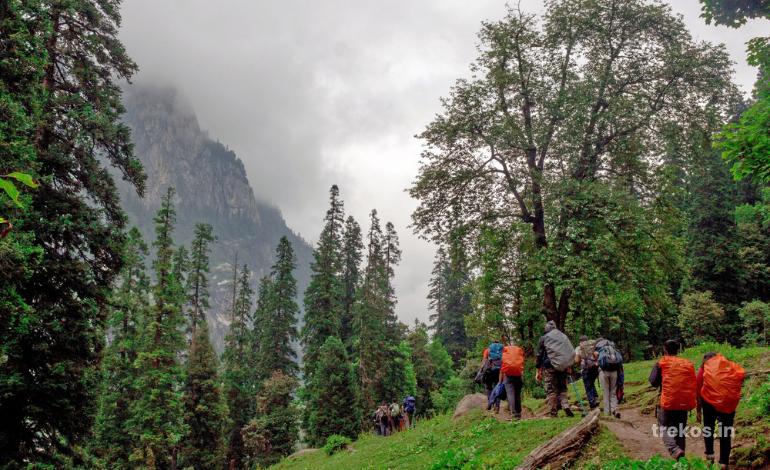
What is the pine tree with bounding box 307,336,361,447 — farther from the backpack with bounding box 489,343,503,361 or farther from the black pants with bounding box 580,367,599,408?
the black pants with bounding box 580,367,599,408

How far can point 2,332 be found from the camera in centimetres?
1064

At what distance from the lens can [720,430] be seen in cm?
693

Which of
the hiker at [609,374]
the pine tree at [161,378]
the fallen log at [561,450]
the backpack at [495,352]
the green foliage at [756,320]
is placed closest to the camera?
the fallen log at [561,450]

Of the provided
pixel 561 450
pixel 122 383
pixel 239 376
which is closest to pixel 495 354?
pixel 561 450

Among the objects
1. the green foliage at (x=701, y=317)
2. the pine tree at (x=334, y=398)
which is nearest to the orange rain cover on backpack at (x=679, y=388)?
the green foliage at (x=701, y=317)

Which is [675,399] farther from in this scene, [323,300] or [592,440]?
[323,300]

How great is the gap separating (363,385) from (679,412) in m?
36.5

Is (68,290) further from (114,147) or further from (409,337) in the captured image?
(409,337)

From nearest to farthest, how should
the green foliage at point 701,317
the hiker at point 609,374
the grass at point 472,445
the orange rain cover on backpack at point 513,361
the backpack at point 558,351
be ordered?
1. the grass at point 472,445
2. the hiker at point 609,374
3. the backpack at point 558,351
4. the orange rain cover on backpack at point 513,361
5. the green foliage at point 701,317

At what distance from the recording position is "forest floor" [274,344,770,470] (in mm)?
7223

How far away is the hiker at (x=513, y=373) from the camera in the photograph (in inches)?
483

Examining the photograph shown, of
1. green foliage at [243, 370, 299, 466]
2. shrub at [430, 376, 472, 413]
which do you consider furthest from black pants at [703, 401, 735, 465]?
shrub at [430, 376, 472, 413]

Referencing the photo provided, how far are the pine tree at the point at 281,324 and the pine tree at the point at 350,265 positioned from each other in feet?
19.3

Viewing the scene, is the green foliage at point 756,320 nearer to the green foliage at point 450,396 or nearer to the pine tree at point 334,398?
the green foliage at point 450,396
